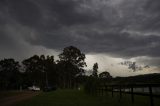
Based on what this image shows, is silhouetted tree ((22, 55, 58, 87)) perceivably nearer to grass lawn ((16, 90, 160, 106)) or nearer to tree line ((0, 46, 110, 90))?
tree line ((0, 46, 110, 90))

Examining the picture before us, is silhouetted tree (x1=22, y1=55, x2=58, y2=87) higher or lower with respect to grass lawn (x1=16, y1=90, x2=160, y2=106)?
higher

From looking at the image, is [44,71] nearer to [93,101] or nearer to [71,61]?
[71,61]

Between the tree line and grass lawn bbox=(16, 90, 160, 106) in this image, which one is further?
the tree line

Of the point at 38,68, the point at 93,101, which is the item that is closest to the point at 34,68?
the point at 38,68

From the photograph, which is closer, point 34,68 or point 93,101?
point 93,101

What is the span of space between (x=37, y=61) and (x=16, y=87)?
50.0 ft

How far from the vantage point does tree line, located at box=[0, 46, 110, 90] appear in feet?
312

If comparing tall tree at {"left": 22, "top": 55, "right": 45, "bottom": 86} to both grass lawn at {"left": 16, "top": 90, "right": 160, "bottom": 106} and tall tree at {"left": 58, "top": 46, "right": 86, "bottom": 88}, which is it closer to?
tall tree at {"left": 58, "top": 46, "right": 86, "bottom": 88}

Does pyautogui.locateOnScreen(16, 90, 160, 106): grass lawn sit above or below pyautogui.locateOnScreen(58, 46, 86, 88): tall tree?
below

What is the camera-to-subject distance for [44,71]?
4291 inches

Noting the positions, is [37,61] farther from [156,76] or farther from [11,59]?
[156,76]

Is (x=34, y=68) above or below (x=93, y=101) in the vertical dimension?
above

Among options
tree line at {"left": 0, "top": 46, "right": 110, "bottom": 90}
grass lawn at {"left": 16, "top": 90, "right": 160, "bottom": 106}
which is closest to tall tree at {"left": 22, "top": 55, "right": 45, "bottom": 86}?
tree line at {"left": 0, "top": 46, "right": 110, "bottom": 90}

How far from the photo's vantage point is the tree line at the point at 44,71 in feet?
312
